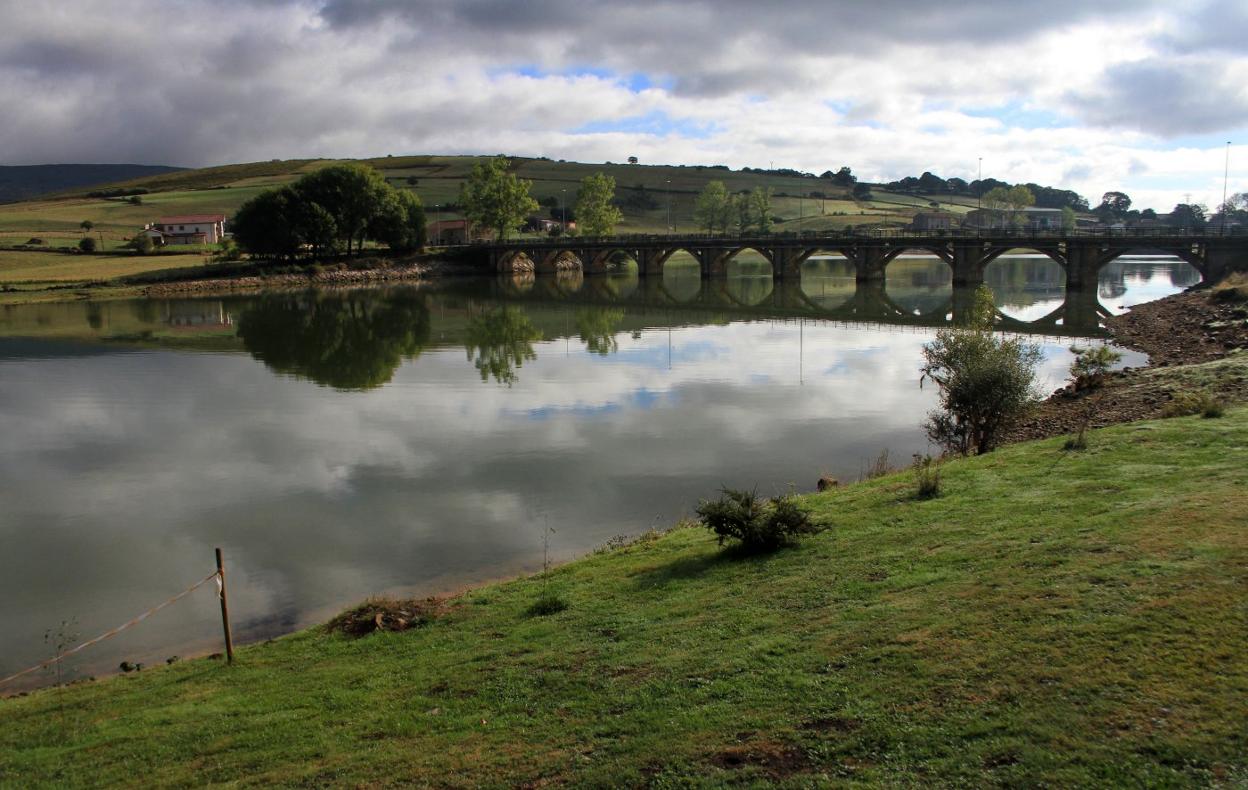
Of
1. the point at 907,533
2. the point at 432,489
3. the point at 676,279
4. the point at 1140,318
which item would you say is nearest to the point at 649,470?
the point at 432,489

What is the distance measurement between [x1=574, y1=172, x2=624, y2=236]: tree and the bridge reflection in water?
9338 mm

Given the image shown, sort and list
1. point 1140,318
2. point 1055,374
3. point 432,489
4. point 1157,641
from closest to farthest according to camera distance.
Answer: point 1157,641 → point 432,489 → point 1055,374 → point 1140,318

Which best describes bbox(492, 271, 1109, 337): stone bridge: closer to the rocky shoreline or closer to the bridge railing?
the rocky shoreline

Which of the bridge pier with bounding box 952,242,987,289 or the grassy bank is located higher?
the bridge pier with bounding box 952,242,987,289

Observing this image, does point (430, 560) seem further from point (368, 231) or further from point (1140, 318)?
point (368, 231)

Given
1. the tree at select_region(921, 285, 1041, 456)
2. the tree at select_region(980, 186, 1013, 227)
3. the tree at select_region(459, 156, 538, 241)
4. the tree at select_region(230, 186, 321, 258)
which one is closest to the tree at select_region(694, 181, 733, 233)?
the tree at select_region(459, 156, 538, 241)

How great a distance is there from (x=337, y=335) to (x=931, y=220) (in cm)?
14015

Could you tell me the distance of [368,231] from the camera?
91938 mm

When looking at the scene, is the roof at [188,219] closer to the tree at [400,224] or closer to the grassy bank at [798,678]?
the tree at [400,224]

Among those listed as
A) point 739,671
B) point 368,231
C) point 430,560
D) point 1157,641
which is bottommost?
point 430,560

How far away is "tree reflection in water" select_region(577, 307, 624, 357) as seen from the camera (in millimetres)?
40938

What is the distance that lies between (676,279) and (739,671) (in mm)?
89766

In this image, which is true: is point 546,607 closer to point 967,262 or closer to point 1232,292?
point 1232,292

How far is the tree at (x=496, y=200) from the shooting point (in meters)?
104
